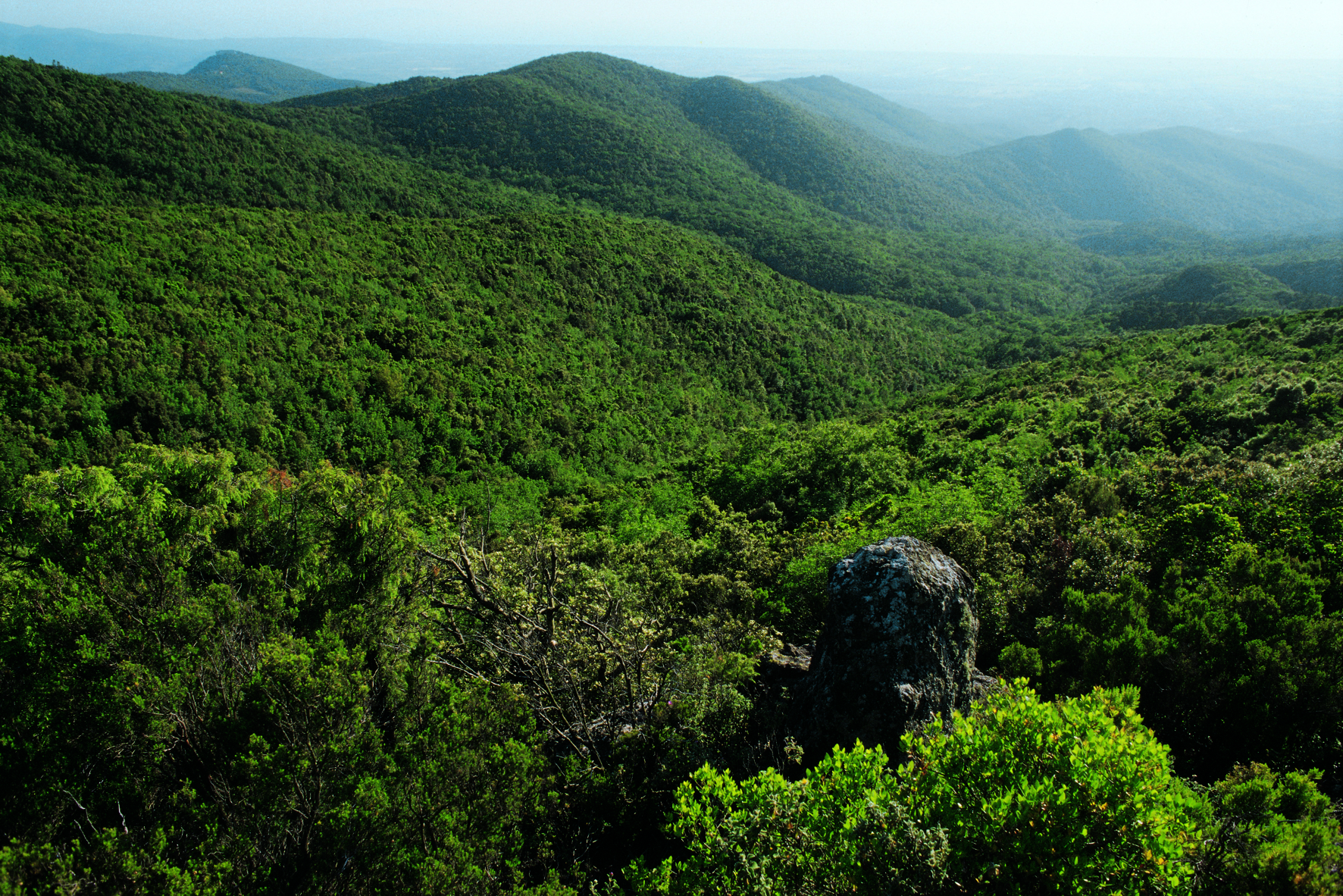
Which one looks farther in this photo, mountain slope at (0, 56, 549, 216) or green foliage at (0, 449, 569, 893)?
mountain slope at (0, 56, 549, 216)

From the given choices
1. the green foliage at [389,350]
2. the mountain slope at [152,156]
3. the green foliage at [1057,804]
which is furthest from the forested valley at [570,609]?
the mountain slope at [152,156]

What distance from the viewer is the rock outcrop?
11.0m

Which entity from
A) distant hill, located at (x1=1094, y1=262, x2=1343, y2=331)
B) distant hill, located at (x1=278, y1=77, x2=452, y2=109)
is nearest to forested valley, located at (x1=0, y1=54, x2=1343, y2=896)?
distant hill, located at (x1=1094, y1=262, x2=1343, y2=331)

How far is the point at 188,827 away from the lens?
314 inches

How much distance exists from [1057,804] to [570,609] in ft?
28.9

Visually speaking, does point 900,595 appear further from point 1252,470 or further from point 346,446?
point 346,446

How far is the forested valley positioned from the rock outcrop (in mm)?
801

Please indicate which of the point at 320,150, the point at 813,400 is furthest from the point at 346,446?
the point at 320,150

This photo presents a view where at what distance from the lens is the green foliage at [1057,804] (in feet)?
20.7

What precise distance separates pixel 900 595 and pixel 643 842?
20.4ft

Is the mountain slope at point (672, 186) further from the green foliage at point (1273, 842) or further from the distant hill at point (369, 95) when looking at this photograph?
the green foliage at point (1273, 842)

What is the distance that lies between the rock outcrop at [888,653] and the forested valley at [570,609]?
801 millimetres

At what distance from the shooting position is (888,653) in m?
11.4

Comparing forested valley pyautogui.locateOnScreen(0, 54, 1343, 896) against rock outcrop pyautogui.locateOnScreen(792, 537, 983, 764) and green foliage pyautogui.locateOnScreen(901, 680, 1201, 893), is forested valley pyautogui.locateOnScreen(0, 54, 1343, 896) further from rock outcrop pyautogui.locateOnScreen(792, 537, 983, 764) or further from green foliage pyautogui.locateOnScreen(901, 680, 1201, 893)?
rock outcrop pyautogui.locateOnScreen(792, 537, 983, 764)
